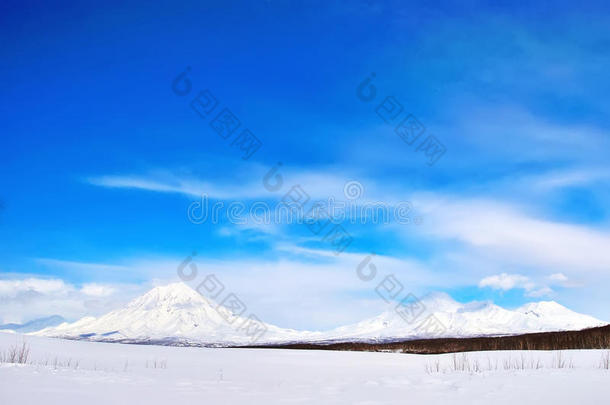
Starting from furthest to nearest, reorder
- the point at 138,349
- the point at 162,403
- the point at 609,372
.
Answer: the point at 138,349
the point at 609,372
the point at 162,403

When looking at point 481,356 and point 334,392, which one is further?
point 481,356

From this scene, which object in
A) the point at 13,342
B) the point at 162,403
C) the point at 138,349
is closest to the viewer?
the point at 162,403

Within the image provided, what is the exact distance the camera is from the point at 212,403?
11.3 meters

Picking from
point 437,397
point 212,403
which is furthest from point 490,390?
point 212,403

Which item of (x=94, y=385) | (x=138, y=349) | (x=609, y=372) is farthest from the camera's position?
(x=138, y=349)

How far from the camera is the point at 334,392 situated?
41.8 ft

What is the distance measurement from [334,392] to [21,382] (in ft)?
25.8

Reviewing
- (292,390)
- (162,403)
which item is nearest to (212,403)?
(162,403)

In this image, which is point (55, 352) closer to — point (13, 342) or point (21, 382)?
point (13, 342)

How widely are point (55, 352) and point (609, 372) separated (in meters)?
26.7

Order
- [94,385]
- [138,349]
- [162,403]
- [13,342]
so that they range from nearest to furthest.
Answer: [162,403] < [94,385] < [13,342] < [138,349]

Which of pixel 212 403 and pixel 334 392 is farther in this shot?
pixel 334 392

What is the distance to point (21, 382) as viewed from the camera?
40.4 ft

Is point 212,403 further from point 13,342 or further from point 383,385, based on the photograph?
point 13,342
